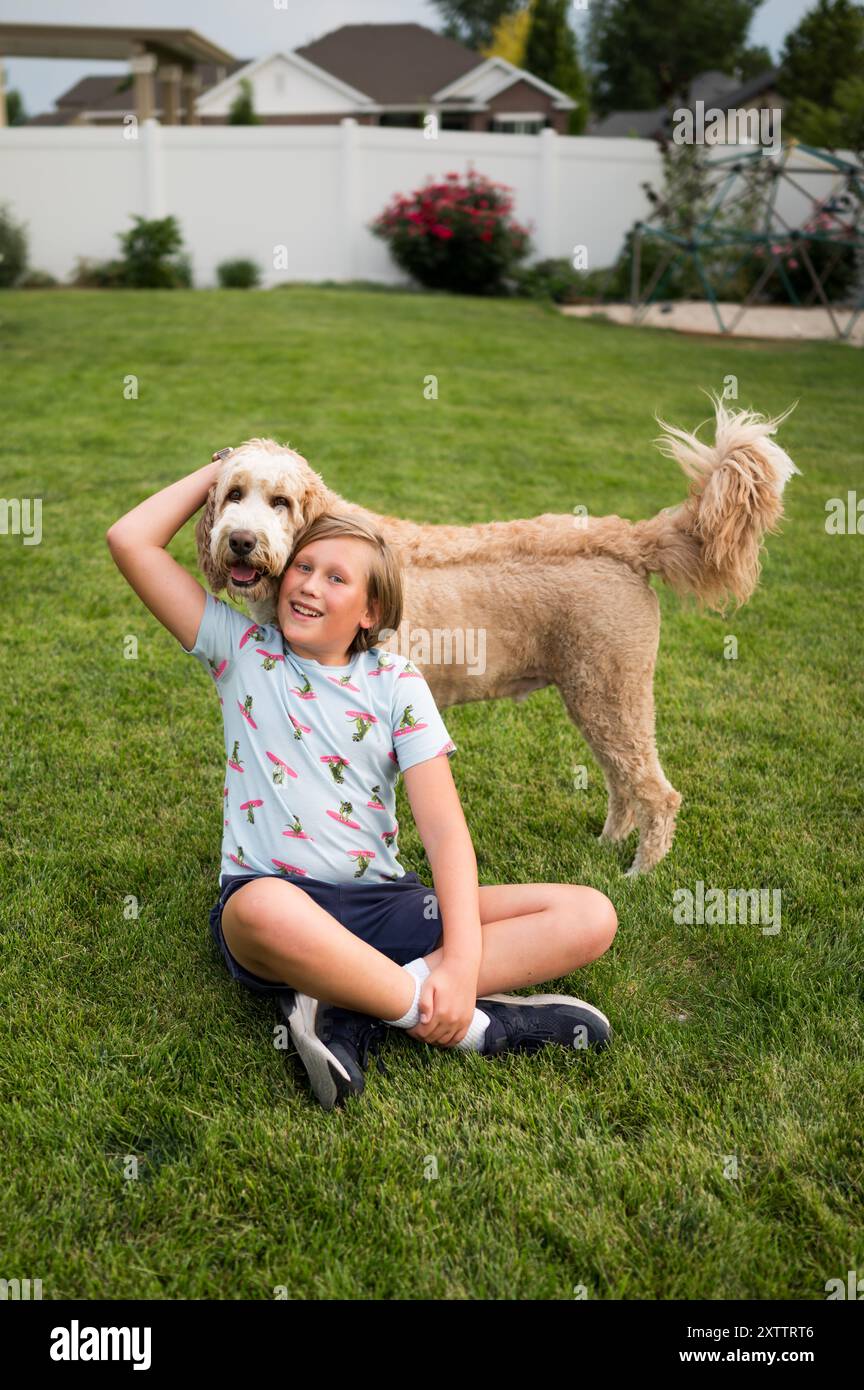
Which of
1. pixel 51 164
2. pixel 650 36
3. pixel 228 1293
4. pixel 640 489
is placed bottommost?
pixel 228 1293

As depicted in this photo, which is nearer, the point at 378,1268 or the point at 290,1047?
the point at 378,1268

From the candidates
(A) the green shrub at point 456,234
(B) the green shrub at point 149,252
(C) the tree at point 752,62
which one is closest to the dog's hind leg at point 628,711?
(A) the green shrub at point 456,234

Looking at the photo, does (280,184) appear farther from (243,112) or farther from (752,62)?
(752,62)

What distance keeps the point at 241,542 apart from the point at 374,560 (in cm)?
36

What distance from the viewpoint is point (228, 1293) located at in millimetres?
2131

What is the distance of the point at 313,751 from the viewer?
286 centimetres

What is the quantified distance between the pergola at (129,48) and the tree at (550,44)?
72.9ft

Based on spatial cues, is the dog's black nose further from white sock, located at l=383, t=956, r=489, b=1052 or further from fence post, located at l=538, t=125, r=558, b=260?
fence post, located at l=538, t=125, r=558, b=260

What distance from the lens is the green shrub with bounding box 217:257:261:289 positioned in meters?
18.7

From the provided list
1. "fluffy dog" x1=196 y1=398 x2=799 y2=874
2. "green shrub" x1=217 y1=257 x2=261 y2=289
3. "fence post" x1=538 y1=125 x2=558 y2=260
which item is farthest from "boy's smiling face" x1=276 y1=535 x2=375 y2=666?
"fence post" x1=538 y1=125 x2=558 y2=260

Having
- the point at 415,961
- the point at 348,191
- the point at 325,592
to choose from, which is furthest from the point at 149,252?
the point at 415,961
